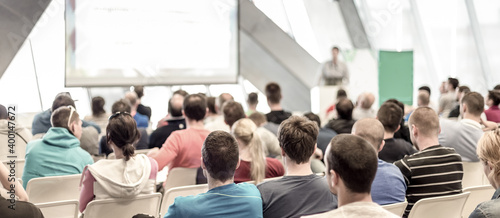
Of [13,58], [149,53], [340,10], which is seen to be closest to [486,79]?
[340,10]

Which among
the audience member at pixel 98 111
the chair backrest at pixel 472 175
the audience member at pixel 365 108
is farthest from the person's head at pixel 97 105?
the chair backrest at pixel 472 175

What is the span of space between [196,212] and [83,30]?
22.7ft

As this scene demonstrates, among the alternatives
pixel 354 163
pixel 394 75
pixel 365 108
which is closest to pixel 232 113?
pixel 365 108

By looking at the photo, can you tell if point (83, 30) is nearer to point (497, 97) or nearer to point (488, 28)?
point (497, 97)

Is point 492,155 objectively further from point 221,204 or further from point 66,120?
point 66,120

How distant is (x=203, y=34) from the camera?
32.3 ft

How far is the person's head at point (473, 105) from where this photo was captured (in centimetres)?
514

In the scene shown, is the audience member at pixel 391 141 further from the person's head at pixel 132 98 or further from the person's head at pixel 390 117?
the person's head at pixel 132 98

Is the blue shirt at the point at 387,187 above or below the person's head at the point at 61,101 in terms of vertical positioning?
below

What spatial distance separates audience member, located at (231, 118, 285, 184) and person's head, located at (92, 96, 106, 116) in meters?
2.87

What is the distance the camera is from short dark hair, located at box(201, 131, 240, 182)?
2.57 metres

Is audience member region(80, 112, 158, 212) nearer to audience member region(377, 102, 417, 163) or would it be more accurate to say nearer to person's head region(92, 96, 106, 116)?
audience member region(377, 102, 417, 163)

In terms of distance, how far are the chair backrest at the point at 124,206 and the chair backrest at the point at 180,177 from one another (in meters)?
0.90

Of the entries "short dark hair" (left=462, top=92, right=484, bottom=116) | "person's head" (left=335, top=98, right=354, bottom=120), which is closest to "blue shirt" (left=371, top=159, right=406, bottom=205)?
"short dark hair" (left=462, top=92, right=484, bottom=116)
